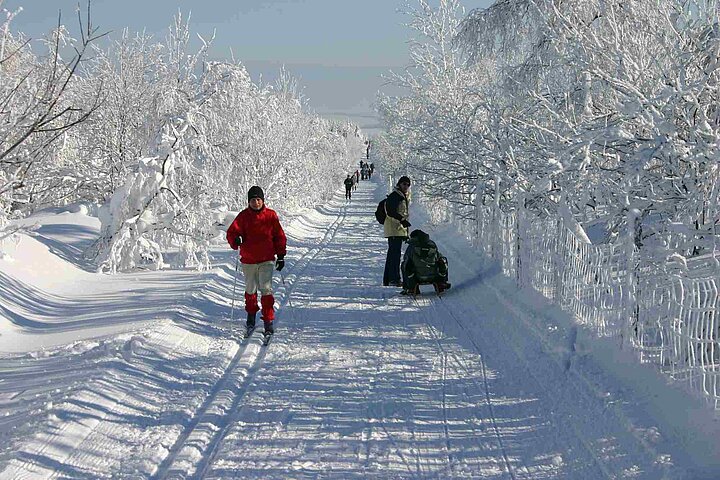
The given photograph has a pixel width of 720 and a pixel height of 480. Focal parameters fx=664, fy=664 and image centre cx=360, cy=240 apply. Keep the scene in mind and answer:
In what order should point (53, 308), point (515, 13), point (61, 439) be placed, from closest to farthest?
point (61, 439)
point (53, 308)
point (515, 13)

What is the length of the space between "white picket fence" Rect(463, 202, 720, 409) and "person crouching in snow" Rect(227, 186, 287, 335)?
11.9 feet

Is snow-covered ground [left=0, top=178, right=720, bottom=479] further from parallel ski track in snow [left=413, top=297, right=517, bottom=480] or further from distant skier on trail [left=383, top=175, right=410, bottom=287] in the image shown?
distant skier on trail [left=383, top=175, right=410, bottom=287]

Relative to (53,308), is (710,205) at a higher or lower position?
higher

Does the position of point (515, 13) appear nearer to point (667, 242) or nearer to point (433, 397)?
point (667, 242)

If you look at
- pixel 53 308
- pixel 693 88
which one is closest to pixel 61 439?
pixel 53 308

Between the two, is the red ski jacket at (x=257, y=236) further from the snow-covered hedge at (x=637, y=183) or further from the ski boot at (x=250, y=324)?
the snow-covered hedge at (x=637, y=183)

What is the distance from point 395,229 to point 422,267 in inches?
51.4

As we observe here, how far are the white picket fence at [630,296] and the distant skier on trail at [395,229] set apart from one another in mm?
1930

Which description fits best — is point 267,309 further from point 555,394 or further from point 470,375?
point 555,394

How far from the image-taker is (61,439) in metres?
4.68

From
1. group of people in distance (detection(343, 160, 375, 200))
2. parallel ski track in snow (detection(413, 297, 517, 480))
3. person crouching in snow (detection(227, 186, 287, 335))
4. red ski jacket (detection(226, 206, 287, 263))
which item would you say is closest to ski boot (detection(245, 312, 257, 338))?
person crouching in snow (detection(227, 186, 287, 335))

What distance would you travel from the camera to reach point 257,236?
828cm

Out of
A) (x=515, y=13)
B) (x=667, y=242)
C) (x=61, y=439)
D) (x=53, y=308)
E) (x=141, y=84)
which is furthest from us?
(x=141, y=84)

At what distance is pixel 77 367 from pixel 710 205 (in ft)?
20.0
